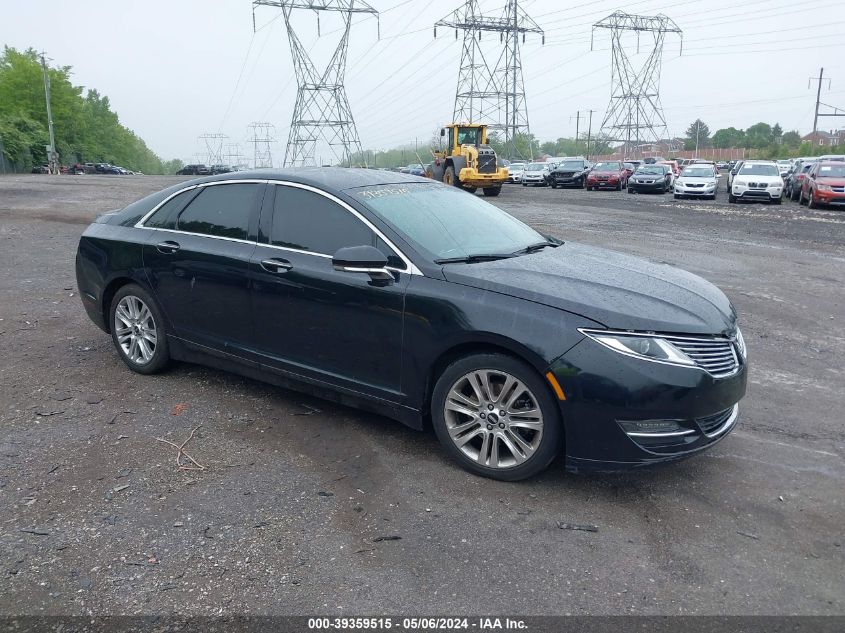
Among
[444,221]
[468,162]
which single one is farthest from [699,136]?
[444,221]

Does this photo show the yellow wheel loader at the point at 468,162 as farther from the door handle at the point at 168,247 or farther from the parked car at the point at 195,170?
the parked car at the point at 195,170

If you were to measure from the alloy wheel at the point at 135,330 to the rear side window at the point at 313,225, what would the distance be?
1.47 metres

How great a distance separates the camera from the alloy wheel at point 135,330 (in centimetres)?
545

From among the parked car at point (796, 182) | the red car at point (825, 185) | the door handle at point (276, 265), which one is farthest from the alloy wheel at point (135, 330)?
the parked car at point (796, 182)

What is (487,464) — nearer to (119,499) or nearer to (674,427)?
(674,427)

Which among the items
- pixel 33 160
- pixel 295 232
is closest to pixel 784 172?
pixel 295 232

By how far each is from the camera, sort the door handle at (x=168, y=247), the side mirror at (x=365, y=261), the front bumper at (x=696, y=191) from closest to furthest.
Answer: the side mirror at (x=365, y=261)
the door handle at (x=168, y=247)
the front bumper at (x=696, y=191)

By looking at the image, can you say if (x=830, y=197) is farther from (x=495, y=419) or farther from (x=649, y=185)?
(x=495, y=419)

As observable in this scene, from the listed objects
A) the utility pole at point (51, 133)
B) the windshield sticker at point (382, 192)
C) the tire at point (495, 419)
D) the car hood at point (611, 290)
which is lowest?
the tire at point (495, 419)

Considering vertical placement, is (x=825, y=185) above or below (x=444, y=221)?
below

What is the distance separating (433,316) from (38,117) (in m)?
83.5

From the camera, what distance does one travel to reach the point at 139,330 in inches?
217

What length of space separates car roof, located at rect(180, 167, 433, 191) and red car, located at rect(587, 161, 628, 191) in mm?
33287

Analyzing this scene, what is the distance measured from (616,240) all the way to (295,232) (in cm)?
1085
